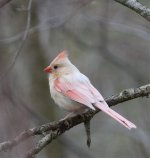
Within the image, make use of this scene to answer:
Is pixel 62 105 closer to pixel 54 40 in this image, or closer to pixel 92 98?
pixel 92 98

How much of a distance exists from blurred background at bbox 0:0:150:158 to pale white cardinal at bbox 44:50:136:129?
68.4 inches

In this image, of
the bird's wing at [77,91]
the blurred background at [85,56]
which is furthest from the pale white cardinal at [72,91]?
the blurred background at [85,56]

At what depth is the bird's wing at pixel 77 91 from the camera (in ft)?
10.5

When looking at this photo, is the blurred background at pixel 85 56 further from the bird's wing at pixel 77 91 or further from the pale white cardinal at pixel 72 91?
the bird's wing at pixel 77 91

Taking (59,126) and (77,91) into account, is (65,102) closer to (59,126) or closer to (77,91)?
(77,91)

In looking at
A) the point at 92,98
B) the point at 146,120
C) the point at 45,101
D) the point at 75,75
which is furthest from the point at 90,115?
the point at 45,101

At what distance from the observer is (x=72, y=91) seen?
340cm

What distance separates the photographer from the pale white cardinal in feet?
10.4

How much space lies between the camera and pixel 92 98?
3.24m

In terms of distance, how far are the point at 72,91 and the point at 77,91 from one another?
1.7 inches

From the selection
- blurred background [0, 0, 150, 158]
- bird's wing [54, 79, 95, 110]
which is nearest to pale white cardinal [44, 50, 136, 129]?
bird's wing [54, 79, 95, 110]

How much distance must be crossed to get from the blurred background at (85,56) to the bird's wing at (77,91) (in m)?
2.03

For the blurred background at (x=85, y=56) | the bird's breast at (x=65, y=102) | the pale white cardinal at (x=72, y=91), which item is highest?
the pale white cardinal at (x=72, y=91)

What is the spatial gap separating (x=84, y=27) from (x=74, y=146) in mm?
1678
